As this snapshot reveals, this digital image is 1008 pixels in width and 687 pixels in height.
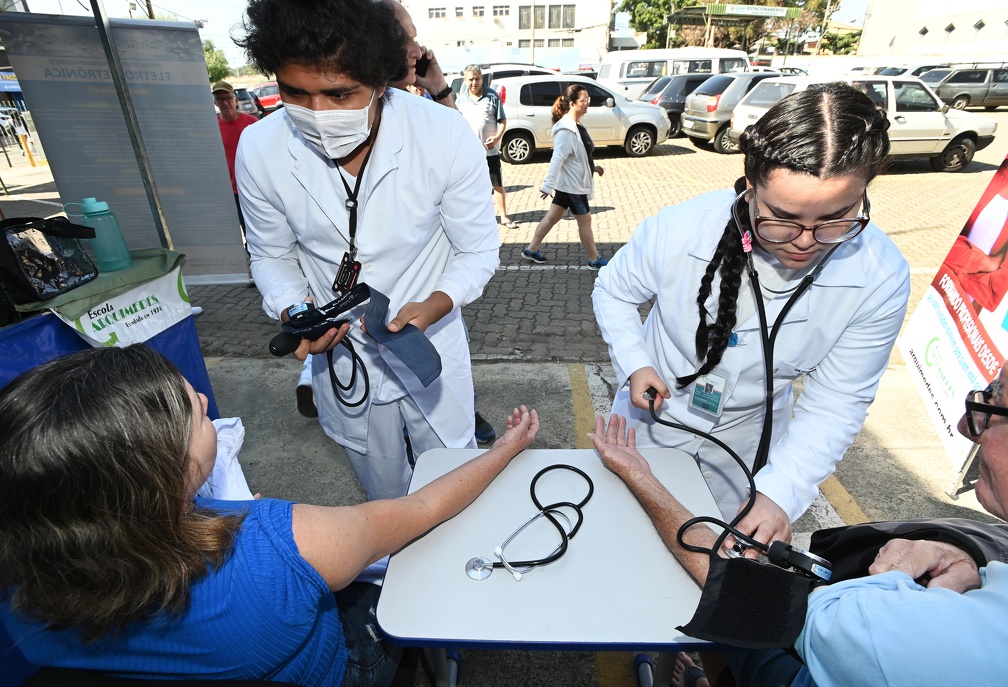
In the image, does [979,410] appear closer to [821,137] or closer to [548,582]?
[821,137]

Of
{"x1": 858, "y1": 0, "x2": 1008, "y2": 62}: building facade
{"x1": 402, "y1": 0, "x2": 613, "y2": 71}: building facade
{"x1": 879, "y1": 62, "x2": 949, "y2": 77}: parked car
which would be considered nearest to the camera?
{"x1": 879, "y1": 62, "x2": 949, "y2": 77}: parked car

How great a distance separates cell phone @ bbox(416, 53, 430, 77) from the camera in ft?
10.6

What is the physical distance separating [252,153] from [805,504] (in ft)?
6.54

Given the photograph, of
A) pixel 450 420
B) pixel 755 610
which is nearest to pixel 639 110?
pixel 450 420

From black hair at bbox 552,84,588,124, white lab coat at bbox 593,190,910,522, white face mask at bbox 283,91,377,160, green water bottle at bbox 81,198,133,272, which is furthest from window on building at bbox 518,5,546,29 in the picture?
white lab coat at bbox 593,190,910,522

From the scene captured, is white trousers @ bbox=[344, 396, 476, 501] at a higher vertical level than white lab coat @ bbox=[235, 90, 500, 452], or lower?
lower

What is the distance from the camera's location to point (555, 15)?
47969 mm

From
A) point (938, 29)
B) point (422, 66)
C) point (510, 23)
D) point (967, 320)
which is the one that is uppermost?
point (510, 23)

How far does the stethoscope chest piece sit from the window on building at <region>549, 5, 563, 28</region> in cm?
5496

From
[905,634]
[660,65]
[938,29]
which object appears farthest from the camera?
[938,29]

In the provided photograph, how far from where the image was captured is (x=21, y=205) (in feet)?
30.6

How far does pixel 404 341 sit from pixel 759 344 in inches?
42.0

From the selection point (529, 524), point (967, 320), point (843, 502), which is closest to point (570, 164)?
point (967, 320)

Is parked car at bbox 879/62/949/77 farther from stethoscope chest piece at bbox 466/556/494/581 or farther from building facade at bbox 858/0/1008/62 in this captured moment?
stethoscope chest piece at bbox 466/556/494/581
